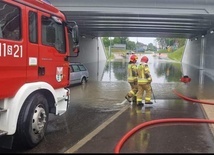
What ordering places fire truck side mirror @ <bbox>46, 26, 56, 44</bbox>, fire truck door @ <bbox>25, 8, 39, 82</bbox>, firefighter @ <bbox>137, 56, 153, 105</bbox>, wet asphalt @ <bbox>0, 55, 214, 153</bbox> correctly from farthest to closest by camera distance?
firefighter @ <bbox>137, 56, 153, 105</bbox>, fire truck side mirror @ <bbox>46, 26, 56, 44</bbox>, wet asphalt @ <bbox>0, 55, 214, 153</bbox>, fire truck door @ <bbox>25, 8, 39, 82</bbox>

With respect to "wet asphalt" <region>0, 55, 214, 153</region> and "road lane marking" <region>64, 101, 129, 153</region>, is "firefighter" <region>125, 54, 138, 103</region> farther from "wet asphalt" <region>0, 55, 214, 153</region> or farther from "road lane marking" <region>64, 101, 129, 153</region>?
"road lane marking" <region>64, 101, 129, 153</region>

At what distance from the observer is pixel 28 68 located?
520 cm

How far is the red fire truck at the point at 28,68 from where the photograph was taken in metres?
4.70

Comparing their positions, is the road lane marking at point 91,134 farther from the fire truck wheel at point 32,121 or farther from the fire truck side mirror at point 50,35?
the fire truck side mirror at point 50,35

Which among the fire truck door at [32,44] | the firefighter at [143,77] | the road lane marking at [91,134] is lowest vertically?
the road lane marking at [91,134]

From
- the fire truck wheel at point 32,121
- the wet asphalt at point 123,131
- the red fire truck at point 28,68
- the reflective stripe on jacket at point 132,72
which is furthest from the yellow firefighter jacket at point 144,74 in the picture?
the fire truck wheel at point 32,121

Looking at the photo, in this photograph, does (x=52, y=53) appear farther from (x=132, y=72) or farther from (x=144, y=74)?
(x=132, y=72)

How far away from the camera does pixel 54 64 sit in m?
6.06

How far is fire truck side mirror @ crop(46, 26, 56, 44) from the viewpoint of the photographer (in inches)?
229

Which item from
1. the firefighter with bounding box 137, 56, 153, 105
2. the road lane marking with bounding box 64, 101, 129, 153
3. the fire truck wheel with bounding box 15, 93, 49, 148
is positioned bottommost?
the road lane marking with bounding box 64, 101, 129, 153

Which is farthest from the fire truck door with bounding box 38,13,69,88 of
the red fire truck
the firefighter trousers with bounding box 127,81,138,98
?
the firefighter trousers with bounding box 127,81,138,98

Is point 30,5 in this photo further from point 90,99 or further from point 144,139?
Answer: point 90,99

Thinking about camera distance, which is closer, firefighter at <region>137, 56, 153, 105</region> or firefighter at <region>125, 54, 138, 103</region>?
firefighter at <region>137, 56, 153, 105</region>

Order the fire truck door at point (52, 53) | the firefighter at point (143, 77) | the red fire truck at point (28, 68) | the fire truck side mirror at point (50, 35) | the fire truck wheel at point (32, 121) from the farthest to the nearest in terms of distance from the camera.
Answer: the firefighter at point (143, 77), the fire truck side mirror at point (50, 35), the fire truck door at point (52, 53), the fire truck wheel at point (32, 121), the red fire truck at point (28, 68)
